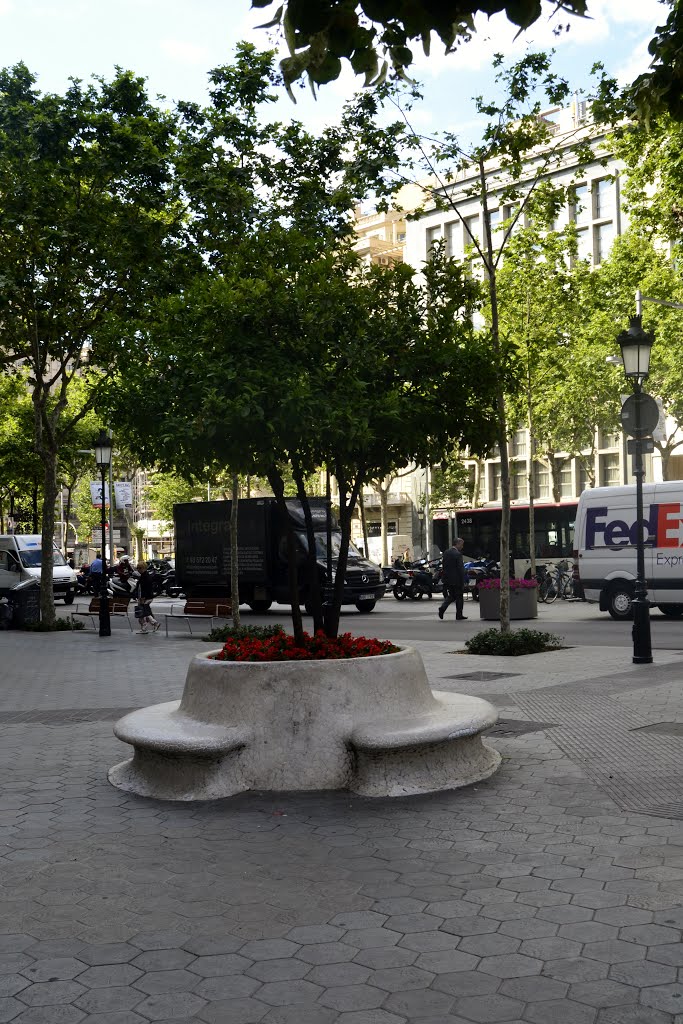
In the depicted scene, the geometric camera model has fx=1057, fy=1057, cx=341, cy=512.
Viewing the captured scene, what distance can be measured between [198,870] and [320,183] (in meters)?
14.7

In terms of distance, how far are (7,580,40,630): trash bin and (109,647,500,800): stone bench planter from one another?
63.4ft

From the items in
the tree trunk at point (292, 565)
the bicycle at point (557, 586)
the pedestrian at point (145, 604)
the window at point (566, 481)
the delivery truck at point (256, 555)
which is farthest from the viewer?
the window at point (566, 481)

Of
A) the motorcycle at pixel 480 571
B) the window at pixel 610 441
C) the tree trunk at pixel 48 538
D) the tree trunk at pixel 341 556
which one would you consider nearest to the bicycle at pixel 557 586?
the motorcycle at pixel 480 571

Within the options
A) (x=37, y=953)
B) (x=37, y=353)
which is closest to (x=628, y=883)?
(x=37, y=953)

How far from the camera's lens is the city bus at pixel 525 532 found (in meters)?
35.9

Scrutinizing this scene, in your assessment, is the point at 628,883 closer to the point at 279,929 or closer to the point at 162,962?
the point at 279,929

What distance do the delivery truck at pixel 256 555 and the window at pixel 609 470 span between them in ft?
104

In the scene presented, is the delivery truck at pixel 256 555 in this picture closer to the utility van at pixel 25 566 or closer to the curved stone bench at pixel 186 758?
the utility van at pixel 25 566

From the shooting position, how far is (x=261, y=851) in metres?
5.49

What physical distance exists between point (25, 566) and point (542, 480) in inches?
1360

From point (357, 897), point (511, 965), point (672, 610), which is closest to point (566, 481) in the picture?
point (672, 610)

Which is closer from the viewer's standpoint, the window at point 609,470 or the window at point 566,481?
the window at point 609,470

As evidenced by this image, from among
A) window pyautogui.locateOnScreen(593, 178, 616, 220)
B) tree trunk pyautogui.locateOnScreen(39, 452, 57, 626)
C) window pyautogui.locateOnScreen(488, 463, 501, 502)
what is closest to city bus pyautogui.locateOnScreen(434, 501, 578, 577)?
tree trunk pyautogui.locateOnScreen(39, 452, 57, 626)

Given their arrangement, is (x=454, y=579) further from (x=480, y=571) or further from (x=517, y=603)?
(x=480, y=571)
